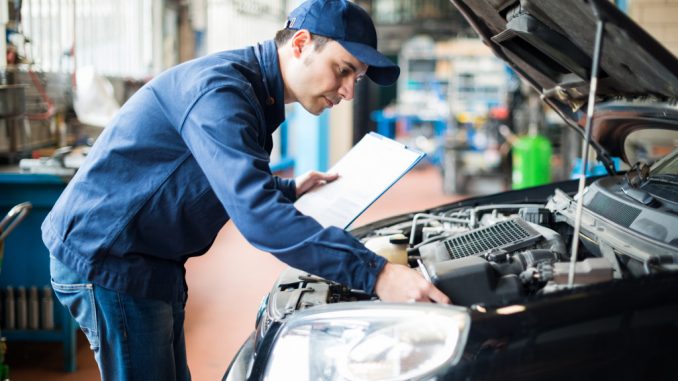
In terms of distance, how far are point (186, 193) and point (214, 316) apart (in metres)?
2.45

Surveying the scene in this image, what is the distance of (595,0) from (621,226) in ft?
2.23

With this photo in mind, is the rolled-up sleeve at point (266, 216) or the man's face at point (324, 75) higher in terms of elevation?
the man's face at point (324, 75)

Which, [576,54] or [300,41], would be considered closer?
[300,41]

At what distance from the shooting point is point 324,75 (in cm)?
160

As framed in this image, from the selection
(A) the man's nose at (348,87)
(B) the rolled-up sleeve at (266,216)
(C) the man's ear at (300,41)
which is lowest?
(B) the rolled-up sleeve at (266,216)

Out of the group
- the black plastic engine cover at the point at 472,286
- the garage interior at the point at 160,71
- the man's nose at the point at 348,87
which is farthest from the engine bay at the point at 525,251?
the garage interior at the point at 160,71

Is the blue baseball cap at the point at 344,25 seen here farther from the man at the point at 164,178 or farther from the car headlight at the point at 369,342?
the car headlight at the point at 369,342

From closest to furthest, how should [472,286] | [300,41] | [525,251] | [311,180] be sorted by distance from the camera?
[472,286] → [300,41] → [525,251] → [311,180]

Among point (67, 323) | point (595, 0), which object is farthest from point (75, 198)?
point (67, 323)

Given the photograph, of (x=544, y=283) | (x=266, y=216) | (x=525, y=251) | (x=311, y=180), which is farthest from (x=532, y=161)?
(x=266, y=216)

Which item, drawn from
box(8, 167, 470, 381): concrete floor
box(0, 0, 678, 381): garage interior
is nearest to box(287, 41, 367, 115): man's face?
box(0, 0, 678, 381): garage interior

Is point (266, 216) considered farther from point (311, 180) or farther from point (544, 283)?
point (311, 180)

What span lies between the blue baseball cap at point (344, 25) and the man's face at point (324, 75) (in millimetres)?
26

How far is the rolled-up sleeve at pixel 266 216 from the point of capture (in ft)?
4.34
